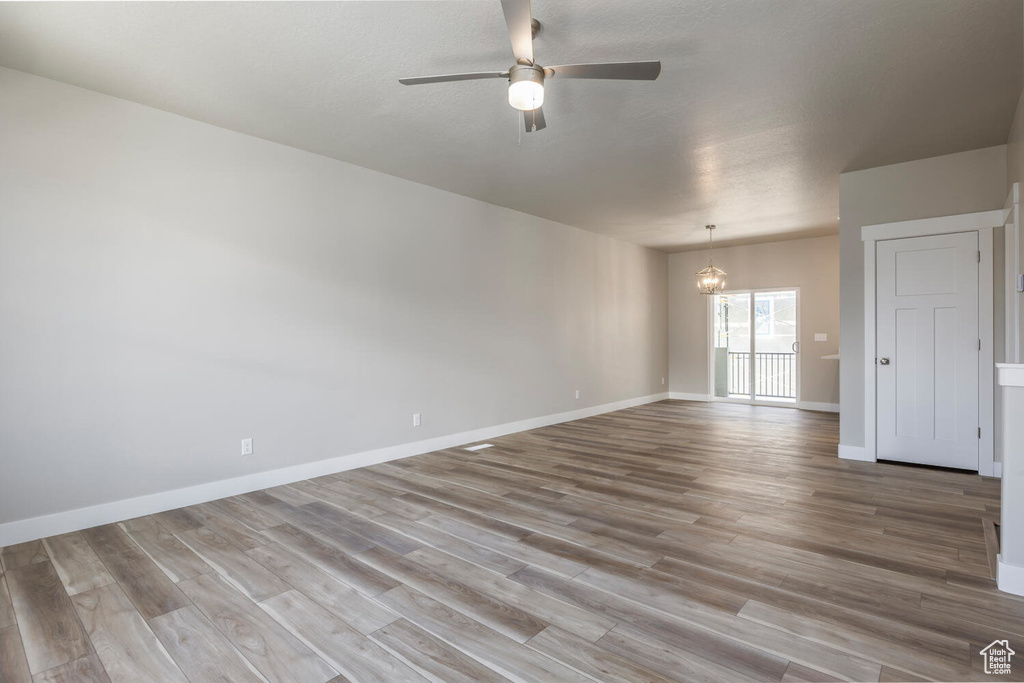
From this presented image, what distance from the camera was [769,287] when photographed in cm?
868

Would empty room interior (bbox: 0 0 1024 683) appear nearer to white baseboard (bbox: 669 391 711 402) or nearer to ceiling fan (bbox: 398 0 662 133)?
ceiling fan (bbox: 398 0 662 133)

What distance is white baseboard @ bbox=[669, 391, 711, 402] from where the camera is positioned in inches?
370

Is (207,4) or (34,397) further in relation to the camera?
(34,397)

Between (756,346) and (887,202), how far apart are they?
457 cm

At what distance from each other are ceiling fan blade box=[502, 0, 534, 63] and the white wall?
2709 millimetres

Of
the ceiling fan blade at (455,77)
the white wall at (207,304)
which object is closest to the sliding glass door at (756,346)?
the white wall at (207,304)

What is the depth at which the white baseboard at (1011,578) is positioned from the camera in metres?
2.27

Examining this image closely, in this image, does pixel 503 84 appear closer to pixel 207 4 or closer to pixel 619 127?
pixel 619 127

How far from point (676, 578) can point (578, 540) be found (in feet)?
2.11

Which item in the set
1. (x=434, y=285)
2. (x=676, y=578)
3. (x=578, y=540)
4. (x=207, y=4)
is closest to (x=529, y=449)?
(x=434, y=285)

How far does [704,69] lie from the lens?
9.91ft

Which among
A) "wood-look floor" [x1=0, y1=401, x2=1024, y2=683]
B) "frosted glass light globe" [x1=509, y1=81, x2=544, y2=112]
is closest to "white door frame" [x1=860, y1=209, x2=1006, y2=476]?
"wood-look floor" [x1=0, y1=401, x2=1024, y2=683]

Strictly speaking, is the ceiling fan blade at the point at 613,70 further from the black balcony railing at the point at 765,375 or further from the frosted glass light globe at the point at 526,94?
the black balcony railing at the point at 765,375

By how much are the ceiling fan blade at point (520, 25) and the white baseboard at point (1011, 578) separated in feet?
10.6
